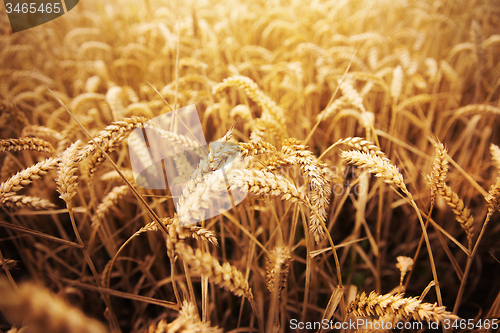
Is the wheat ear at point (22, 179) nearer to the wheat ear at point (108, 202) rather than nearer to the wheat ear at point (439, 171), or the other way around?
the wheat ear at point (108, 202)

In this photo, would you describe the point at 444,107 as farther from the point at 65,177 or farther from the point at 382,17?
the point at 65,177

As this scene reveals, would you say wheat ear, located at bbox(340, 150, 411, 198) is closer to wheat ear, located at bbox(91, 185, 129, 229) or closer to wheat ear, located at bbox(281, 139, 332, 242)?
wheat ear, located at bbox(281, 139, 332, 242)

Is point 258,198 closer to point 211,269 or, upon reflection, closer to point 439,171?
point 211,269

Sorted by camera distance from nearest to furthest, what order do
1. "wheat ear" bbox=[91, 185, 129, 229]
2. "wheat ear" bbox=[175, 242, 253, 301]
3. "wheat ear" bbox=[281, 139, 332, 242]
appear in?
"wheat ear" bbox=[175, 242, 253, 301], "wheat ear" bbox=[281, 139, 332, 242], "wheat ear" bbox=[91, 185, 129, 229]

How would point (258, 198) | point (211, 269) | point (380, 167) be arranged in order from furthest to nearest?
point (258, 198)
point (380, 167)
point (211, 269)

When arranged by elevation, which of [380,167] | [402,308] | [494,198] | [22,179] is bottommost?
[402,308]

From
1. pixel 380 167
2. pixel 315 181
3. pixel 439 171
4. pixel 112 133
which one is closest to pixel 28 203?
pixel 112 133

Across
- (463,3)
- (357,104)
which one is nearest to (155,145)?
(357,104)

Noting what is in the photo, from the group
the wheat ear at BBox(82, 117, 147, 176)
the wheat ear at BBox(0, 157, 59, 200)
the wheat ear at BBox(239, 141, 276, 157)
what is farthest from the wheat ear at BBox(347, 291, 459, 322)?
the wheat ear at BBox(0, 157, 59, 200)
